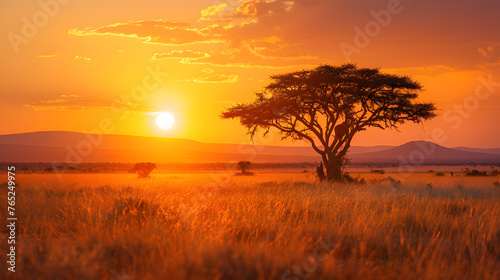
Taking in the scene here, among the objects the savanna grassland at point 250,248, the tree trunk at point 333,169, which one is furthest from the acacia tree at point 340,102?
the savanna grassland at point 250,248

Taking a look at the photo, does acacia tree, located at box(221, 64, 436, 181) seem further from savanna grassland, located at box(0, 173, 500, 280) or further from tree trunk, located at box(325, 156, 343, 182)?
savanna grassland, located at box(0, 173, 500, 280)

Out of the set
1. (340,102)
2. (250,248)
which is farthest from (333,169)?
(250,248)

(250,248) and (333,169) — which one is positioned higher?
(333,169)

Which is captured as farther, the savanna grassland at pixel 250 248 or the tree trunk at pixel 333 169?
the tree trunk at pixel 333 169

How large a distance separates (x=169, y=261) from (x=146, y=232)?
1729 mm

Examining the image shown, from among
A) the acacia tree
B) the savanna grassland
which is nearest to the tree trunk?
the acacia tree

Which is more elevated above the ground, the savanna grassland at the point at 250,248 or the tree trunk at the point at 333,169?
the tree trunk at the point at 333,169

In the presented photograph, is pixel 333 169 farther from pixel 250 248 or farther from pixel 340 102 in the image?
pixel 250 248

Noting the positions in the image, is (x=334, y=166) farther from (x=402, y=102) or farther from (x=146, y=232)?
(x=146, y=232)

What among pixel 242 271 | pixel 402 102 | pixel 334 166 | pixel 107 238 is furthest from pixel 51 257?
pixel 402 102

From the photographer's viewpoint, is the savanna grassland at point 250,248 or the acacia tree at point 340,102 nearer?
the savanna grassland at point 250,248

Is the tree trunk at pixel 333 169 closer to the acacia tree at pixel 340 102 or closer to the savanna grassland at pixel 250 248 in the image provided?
the acacia tree at pixel 340 102

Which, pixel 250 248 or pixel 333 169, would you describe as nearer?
pixel 250 248

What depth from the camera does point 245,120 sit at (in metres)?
28.4
